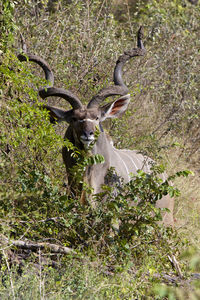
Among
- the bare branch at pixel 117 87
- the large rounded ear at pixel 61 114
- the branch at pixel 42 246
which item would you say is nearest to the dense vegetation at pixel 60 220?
the branch at pixel 42 246

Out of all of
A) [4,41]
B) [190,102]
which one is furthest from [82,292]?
[190,102]

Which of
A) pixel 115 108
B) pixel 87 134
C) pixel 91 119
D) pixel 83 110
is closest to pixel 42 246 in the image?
pixel 87 134

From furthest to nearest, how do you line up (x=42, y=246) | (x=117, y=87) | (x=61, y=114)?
(x=117, y=87)
(x=61, y=114)
(x=42, y=246)

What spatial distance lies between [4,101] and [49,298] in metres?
1.69

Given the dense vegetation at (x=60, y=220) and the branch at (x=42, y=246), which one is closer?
the dense vegetation at (x=60, y=220)

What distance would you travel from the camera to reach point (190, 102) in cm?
750

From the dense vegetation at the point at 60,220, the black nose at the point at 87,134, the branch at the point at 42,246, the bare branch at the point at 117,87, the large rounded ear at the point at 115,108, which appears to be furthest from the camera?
the large rounded ear at the point at 115,108

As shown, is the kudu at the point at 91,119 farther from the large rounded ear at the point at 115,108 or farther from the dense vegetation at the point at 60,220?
the dense vegetation at the point at 60,220

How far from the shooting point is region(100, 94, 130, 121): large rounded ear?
4.64 m

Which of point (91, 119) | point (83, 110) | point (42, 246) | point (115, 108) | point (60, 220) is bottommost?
point (42, 246)

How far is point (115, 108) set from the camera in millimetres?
4785

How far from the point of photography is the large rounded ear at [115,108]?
464 cm

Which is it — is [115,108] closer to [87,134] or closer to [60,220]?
[87,134]

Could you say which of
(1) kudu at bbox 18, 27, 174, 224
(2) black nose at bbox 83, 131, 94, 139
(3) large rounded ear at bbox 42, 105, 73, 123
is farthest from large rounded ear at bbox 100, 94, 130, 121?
(2) black nose at bbox 83, 131, 94, 139
